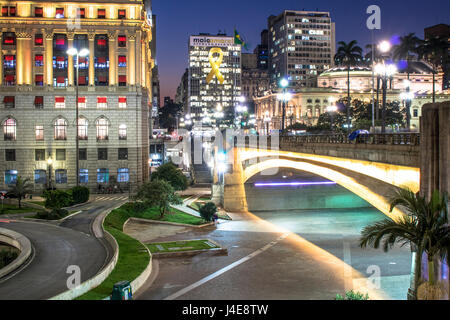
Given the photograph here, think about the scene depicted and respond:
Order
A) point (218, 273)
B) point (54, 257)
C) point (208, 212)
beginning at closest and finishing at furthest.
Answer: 1. point (54, 257)
2. point (218, 273)
3. point (208, 212)

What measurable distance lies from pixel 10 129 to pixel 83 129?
10.7 meters

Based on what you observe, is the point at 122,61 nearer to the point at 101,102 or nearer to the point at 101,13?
the point at 101,102

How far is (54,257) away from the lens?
28.9 metres

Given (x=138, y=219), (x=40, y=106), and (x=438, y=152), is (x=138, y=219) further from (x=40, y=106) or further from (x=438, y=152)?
(x=438, y=152)

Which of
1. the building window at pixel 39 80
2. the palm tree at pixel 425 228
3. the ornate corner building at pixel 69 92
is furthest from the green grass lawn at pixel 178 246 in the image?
the building window at pixel 39 80

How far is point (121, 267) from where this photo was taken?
2812 cm

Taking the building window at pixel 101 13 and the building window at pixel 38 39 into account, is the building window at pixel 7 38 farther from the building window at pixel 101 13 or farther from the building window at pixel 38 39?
the building window at pixel 101 13

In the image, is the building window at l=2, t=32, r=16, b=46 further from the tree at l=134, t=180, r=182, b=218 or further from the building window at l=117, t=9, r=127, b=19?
the tree at l=134, t=180, r=182, b=218

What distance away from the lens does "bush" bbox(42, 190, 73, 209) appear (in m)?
49.6

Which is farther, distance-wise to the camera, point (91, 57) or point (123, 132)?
point (123, 132)

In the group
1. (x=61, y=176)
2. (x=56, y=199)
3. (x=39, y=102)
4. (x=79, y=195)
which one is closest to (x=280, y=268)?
(x=56, y=199)

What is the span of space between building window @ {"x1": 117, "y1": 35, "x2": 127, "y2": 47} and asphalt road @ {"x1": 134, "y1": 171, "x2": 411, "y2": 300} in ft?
118
